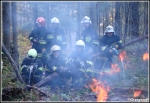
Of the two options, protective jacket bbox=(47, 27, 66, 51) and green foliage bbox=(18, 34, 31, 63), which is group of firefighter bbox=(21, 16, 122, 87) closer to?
protective jacket bbox=(47, 27, 66, 51)

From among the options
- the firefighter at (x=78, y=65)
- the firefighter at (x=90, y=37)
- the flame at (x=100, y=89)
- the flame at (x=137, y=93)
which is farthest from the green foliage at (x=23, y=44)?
the flame at (x=137, y=93)

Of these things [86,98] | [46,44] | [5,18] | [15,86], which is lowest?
[86,98]

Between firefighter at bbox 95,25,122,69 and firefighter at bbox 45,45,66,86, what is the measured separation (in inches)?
63.2

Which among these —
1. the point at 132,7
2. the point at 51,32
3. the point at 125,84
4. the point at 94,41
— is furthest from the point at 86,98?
the point at 132,7

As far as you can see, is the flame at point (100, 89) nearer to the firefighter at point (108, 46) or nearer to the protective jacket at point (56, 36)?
the firefighter at point (108, 46)

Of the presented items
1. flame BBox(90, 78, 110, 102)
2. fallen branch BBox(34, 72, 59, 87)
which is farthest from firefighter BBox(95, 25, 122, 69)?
fallen branch BBox(34, 72, 59, 87)

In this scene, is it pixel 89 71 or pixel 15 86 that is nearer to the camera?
pixel 15 86

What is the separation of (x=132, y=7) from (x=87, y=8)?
5980 millimetres

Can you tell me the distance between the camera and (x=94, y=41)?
7555mm

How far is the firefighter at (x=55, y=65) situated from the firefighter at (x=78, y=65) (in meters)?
0.29

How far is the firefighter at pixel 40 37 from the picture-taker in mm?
7594

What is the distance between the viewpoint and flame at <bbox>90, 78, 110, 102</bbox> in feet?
19.3

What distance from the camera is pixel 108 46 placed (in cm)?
757

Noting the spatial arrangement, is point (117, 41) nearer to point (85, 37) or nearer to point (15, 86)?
point (85, 37)
